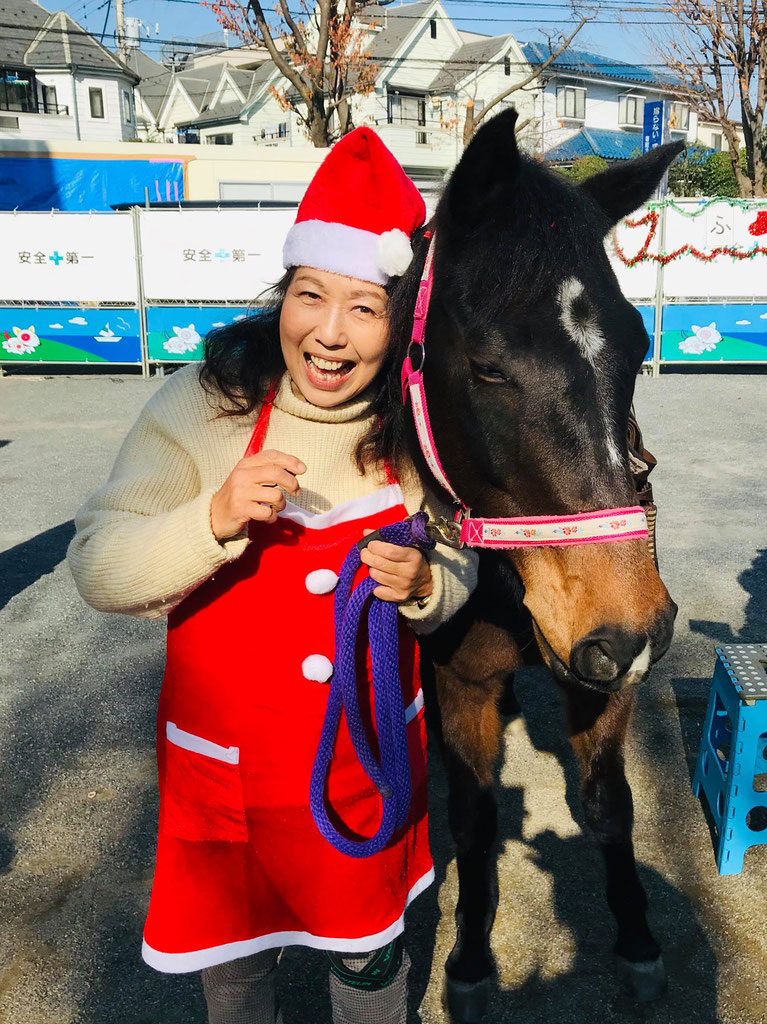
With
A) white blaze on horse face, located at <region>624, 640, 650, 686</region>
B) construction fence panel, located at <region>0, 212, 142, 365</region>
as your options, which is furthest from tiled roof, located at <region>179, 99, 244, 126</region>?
white blaze on horse face, located at <region>624, 640, 650, 686</region>

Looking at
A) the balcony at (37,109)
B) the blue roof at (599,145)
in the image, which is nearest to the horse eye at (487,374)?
the blue roof at (599,145)

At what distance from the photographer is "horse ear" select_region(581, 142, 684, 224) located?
5.41 feet

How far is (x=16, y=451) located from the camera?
773 centimetres

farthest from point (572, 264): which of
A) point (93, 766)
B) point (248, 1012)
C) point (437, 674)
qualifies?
point (93, 766)

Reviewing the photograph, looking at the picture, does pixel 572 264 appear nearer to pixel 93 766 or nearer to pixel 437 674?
pixel 437 674

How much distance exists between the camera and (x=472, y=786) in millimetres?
2150

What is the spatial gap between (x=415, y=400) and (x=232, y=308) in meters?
9.78

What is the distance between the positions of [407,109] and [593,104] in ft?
34.3

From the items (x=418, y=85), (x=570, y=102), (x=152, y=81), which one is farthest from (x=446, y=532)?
(x=152, y=81)

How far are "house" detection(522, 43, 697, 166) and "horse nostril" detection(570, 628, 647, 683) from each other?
133ft

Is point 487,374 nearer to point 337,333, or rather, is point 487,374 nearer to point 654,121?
point 337,333

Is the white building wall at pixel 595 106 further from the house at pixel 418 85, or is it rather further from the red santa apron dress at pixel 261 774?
the red santa apron dress at pixel 261 774

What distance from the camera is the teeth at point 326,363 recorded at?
1479 mm

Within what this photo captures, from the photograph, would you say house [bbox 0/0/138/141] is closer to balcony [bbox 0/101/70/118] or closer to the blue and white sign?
balcony [bbox 0/101/70/118]
